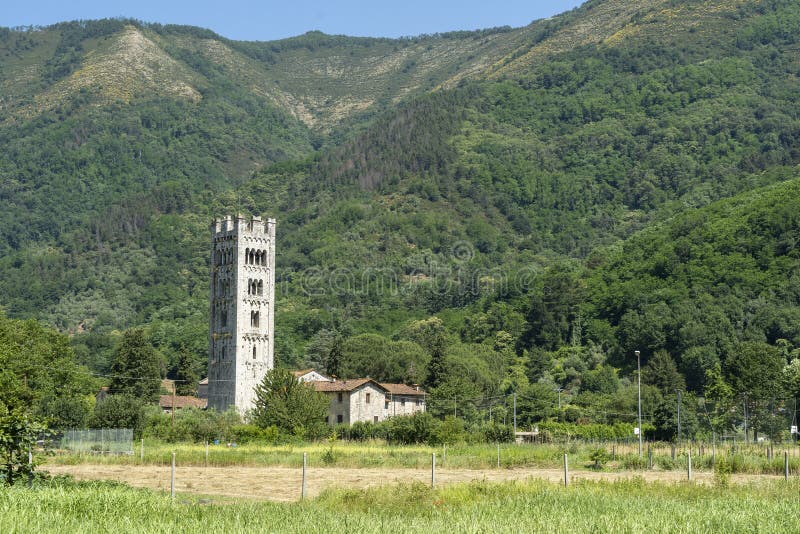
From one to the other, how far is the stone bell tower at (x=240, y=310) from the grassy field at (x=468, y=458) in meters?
44.9

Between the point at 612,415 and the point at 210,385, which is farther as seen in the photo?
the point at 210,385

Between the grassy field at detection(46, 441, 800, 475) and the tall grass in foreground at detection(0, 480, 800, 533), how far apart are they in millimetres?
20466

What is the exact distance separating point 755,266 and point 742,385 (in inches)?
2250

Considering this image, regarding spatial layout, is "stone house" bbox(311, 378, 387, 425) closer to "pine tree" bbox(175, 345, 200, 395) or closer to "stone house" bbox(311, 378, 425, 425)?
"stone house" bbox(311, 378, 425, 425)

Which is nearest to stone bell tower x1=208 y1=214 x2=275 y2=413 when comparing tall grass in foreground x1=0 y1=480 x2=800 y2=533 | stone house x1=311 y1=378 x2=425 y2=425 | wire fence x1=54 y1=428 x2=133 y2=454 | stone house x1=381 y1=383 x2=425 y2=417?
stone house x1=311 y1=378 x2=425 y2=425

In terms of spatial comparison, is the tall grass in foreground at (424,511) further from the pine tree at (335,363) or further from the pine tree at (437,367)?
the pine tree at (335,363)

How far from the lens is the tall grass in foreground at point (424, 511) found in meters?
28.0

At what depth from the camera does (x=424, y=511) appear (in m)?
32.9

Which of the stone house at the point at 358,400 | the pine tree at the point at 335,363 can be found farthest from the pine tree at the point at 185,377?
the stone house at the point at 358,400

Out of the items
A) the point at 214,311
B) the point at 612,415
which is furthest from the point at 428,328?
the point at 612,415

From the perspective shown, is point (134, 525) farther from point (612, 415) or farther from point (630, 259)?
point (630, 259)

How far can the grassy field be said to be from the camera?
59.8m

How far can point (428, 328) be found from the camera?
555ft

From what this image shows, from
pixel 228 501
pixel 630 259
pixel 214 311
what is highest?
pixel 630 259
